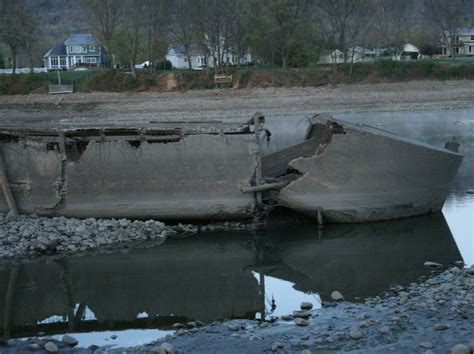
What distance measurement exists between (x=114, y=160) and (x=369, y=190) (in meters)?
5.70

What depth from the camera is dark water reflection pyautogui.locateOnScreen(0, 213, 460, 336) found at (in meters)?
11.3

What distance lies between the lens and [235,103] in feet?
169

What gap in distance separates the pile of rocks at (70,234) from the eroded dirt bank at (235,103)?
101ft

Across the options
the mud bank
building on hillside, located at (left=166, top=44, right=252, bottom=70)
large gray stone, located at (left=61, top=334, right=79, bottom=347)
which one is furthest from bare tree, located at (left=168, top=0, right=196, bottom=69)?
large gray stone, located at (left=61, top=334, right=79, bottom=347)

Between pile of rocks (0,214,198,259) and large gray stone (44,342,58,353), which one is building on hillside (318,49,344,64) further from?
large gray stone (44,342,58,353)

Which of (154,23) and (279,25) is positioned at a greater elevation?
(154,23)

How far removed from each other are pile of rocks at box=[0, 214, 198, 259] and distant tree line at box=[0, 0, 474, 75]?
4594cm

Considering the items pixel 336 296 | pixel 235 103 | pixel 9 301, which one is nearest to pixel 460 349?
pixel 336 296

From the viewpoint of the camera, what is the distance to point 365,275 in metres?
12.8

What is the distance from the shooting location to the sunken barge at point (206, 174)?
1563cm

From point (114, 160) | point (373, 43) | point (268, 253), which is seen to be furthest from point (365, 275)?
point (373, 43)

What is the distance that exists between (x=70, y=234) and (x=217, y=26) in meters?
48.4

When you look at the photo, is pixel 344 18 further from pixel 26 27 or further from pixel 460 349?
pixel 460 349

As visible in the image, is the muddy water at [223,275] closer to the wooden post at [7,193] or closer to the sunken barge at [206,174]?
the sunken barge at [206,174]
